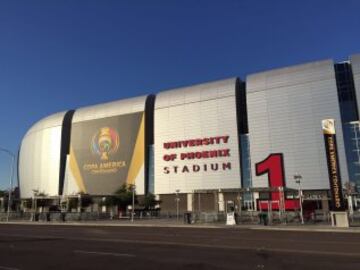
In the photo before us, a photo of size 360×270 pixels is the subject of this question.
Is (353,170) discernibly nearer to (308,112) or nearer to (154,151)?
(308,112)

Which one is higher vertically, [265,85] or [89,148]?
[265,85]

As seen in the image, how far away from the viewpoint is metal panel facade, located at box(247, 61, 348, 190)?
234 feet

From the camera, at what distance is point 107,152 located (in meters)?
98.1

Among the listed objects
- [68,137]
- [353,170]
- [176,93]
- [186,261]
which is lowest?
[186,261]

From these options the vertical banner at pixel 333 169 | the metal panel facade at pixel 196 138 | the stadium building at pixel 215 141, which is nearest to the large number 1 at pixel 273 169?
the stadium building at pixel 215 141

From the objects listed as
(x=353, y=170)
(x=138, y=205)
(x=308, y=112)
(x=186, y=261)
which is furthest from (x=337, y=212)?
(x=138, y=205)

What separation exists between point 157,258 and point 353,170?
209 ft

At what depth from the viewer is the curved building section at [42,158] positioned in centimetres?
10669

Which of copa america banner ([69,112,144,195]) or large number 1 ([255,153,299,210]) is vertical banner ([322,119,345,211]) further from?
copa america banner ([69,112,144,195])

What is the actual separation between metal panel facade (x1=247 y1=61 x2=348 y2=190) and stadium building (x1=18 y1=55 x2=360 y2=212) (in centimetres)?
20

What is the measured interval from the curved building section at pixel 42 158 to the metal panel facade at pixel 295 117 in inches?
2296

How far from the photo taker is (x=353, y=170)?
225 feet

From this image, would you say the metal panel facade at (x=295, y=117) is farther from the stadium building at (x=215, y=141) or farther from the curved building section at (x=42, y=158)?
the curved building section at (x=42, y=158)

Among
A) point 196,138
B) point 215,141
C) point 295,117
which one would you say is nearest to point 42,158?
point 196,138
